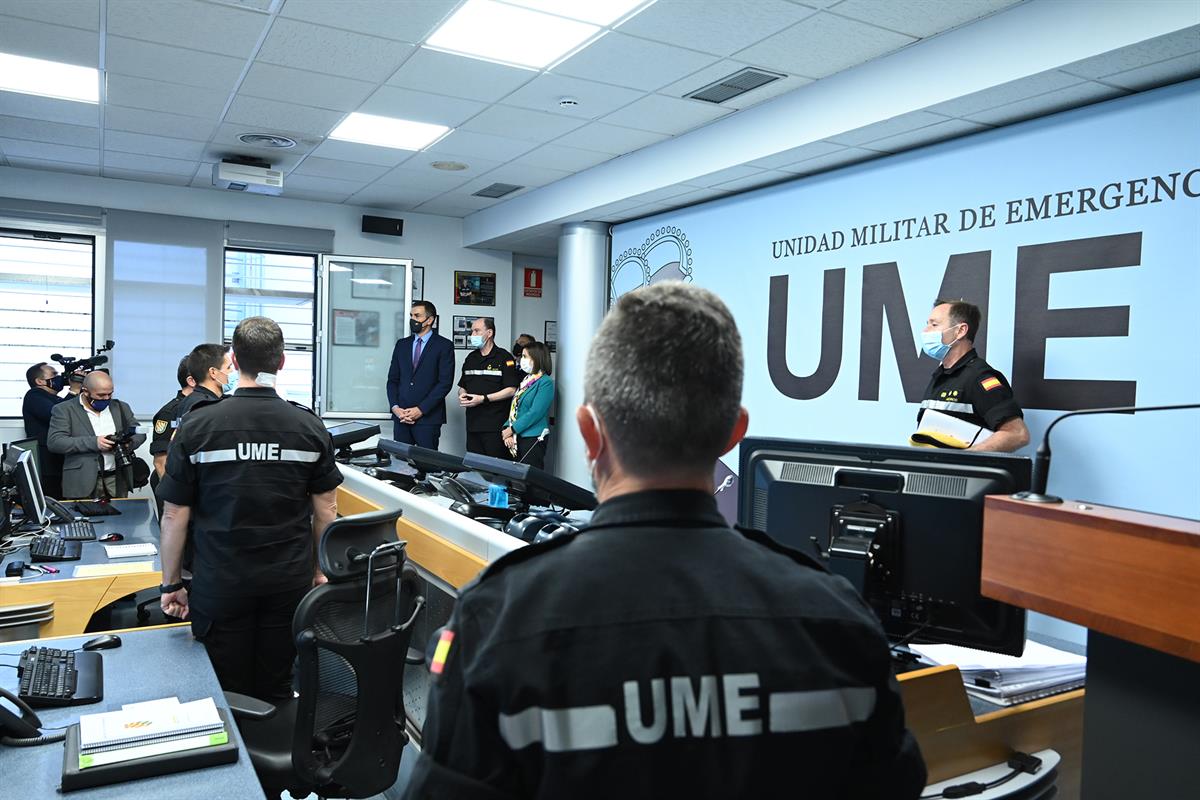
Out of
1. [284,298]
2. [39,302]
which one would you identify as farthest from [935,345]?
[39,302]

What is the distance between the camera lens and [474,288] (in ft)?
28.1

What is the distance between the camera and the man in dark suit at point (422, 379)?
25.4ft

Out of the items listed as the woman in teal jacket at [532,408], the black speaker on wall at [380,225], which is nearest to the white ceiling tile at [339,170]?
the black speaker on wall at [380,225]

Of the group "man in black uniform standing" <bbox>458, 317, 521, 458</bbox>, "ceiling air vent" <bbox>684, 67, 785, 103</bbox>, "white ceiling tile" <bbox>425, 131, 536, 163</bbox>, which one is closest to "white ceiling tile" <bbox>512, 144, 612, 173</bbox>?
"white ceiling tile" <bbox>425, 131, 536, 163</bbox>

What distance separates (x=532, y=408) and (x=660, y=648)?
6.35 meters

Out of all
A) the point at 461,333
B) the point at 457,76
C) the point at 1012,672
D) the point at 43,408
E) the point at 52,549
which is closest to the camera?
the point at 1012,672

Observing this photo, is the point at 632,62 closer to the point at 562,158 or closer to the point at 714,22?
the point at 714,22

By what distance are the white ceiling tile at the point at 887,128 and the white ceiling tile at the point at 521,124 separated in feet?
5.22

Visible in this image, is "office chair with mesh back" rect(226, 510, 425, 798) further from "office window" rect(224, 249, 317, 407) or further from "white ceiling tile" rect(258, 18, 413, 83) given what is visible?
"office window" rect(224, 249, 317, 407)

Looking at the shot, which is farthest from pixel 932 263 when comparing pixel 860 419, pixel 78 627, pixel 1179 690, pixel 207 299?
pixel 207 299

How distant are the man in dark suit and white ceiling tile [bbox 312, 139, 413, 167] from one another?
5.61 feet

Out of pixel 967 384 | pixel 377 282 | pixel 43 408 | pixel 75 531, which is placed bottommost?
pixel 75 531

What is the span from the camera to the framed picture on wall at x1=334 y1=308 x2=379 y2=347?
25.8 feet

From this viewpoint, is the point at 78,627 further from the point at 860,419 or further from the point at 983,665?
the point at 860,419
